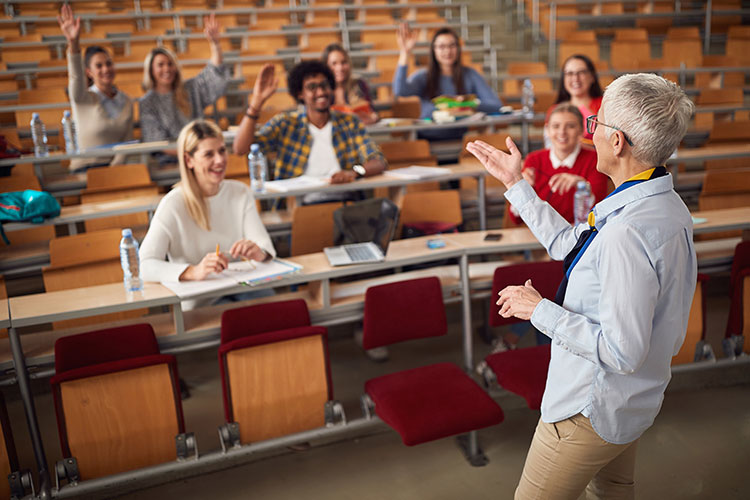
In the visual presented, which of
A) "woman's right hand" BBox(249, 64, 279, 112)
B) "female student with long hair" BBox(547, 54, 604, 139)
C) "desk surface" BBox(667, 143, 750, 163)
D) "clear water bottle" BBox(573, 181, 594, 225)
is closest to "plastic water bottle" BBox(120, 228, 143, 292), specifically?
"woman's right hand" BBox(249, 64, 279, 112)

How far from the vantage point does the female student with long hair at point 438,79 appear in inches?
181

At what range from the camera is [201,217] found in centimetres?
257

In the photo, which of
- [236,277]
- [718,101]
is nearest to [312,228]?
[236,277]

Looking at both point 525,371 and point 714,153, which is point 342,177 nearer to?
point 525,371

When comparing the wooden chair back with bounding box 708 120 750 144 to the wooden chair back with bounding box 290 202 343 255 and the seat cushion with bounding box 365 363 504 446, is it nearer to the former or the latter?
the wooden chair back with bounding box 290 202 343 255

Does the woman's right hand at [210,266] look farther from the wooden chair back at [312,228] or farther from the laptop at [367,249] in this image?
the wooden chair back at [312,228]

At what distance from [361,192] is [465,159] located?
2.72 feet

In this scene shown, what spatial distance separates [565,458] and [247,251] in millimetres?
1434

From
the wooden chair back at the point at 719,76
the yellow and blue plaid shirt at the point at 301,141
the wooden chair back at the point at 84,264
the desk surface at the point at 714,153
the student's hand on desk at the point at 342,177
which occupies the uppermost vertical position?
the wooden chair back at the point at 719,76

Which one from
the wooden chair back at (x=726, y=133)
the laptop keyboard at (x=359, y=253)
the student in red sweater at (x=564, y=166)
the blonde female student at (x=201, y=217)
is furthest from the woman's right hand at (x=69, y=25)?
the wooden chair back at (x=726, y=133)

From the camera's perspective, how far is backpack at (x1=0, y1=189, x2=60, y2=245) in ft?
9.78

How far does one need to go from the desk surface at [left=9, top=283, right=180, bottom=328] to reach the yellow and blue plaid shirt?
4.70 feet

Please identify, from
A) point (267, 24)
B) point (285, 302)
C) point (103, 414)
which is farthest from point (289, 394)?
point (267, 24)

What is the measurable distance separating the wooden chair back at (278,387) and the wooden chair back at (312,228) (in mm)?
986
